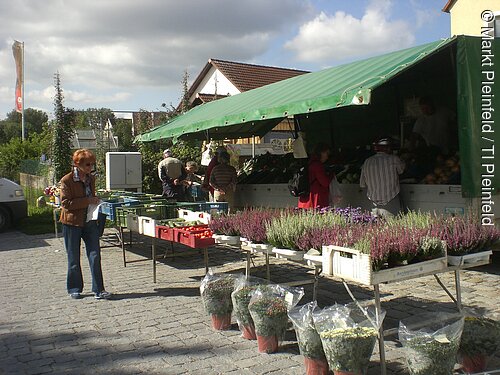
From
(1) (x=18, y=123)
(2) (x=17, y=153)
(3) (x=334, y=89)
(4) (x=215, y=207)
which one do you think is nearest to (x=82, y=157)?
(4) (x=215, y=207)

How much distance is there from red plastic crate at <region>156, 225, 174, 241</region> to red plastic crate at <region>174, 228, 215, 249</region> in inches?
4.3

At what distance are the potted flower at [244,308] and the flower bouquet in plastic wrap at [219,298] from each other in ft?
0.78

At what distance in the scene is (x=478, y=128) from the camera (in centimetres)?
647

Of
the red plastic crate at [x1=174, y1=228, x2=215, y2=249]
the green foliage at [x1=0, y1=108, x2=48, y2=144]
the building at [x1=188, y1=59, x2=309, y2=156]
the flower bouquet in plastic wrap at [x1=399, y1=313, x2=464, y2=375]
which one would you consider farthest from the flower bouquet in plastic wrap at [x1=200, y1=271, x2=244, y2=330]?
the green foliage at [x1=0, y1=108, x2=48, y2=144]

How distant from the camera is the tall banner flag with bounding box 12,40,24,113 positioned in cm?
3036

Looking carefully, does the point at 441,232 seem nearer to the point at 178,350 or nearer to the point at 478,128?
the point at 178,350

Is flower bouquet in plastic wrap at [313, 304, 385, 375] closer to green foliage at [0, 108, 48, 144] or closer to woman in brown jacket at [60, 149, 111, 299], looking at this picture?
woman in brown jacket at [60, 149, 111, 299]

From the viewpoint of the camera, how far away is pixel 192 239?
6.14 meters

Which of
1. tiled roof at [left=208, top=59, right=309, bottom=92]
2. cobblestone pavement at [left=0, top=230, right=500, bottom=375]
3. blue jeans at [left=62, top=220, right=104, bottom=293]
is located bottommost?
cobblestone pavement at [left=0, top=230, right=500, bottom=375]

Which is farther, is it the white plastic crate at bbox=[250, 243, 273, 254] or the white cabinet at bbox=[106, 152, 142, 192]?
the white cabinet at bbox=[106, 152, 142, 192]

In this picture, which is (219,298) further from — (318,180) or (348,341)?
(318,180)

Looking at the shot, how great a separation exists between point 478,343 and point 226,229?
2.44 m

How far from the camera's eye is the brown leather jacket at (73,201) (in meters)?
6.20

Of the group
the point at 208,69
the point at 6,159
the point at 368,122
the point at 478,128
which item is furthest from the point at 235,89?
the point at 478,128
